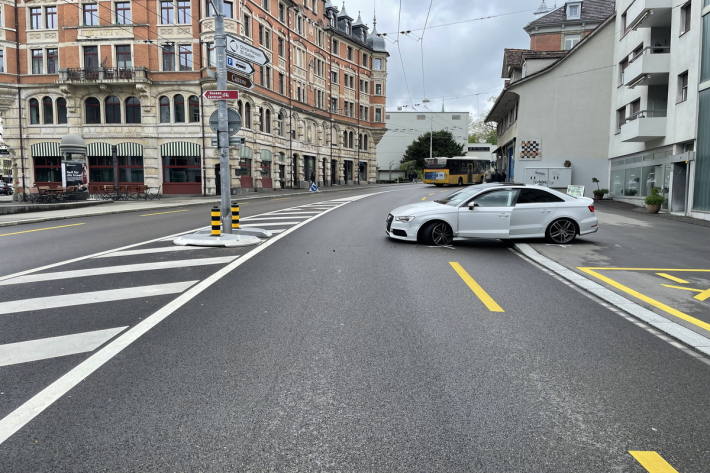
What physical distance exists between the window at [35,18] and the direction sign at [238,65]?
35356 millimetres

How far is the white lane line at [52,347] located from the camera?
178 inches

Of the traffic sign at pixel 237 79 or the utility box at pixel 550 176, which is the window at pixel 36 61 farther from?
the utility box at pixel 550 176

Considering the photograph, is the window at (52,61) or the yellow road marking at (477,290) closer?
the yellow road marking at (477,290)

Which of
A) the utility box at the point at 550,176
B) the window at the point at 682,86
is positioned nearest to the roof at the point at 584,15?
the utility box at the point at 550,176

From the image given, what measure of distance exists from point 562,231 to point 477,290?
5962mm

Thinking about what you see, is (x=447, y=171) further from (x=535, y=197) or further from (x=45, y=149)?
(x=535, y=197)

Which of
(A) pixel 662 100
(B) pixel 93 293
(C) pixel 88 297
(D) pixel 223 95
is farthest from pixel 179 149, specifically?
(C) pixel 88 297

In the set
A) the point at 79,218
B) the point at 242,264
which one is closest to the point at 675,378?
the point at 242,264

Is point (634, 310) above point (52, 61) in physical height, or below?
below

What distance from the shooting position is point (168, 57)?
3825cm

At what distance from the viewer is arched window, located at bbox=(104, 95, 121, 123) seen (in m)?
38.8

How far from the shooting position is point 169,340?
5.00m

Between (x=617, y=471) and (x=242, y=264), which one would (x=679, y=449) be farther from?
(x=242, y=264)

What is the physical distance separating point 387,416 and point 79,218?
64.4 feet
